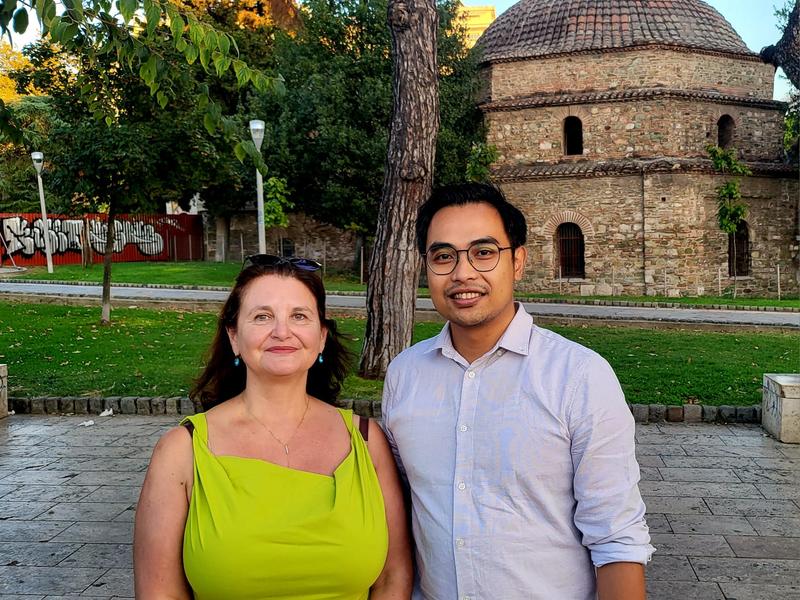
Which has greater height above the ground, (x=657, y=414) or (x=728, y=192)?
(x=728, y=192)

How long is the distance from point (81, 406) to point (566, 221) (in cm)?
1870

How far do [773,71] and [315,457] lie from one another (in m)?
27.8

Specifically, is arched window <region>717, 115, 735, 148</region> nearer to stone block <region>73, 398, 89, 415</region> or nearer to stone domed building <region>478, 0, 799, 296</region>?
stone domed building <region>478, 0, 799, 296</region>

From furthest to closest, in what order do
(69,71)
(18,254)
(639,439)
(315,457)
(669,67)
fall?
(18,254), (669,67), (69,71), (639,439), (315,457)

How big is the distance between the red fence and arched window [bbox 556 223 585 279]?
59.8 feet

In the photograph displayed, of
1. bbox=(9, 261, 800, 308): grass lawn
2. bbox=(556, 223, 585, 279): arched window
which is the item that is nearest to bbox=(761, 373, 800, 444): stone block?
bbox=(9, 261, 800, 308): grass lawn

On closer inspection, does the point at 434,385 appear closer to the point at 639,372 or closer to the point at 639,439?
the point at 639,439

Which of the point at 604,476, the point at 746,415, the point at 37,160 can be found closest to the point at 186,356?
the point at 746,415

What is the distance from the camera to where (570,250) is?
25359mm

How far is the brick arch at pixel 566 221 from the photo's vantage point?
2489 centimetres

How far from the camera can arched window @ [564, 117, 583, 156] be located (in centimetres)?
2545

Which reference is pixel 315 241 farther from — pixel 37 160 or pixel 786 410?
pixel 786 410

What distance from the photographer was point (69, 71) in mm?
14328

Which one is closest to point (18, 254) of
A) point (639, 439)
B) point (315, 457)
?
point (639, 439)
